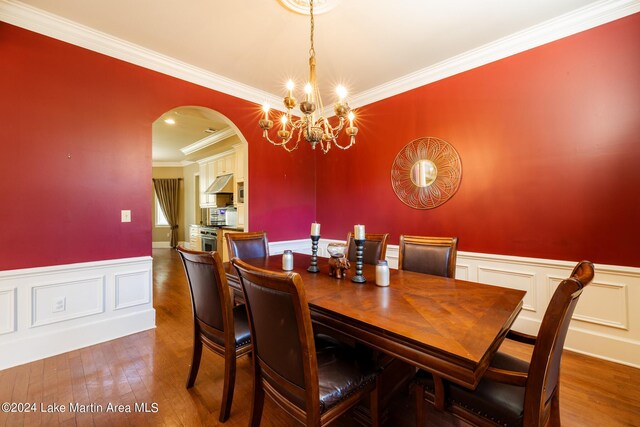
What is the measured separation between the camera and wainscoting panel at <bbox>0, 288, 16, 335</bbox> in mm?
2055

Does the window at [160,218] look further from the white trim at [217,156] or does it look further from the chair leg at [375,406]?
the chair leg at [375,406]

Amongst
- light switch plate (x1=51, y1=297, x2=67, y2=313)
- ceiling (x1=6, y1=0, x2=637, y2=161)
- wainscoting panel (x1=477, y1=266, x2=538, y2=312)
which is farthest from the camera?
wainscoting panel (x1=477, y1=266, x2=538, y2=312)

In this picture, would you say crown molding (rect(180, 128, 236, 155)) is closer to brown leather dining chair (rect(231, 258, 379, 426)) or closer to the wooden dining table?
the wooden dining table

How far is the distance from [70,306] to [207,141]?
4277mm

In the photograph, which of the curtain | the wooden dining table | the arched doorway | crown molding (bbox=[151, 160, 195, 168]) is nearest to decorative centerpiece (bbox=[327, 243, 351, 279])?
the wooden dining table

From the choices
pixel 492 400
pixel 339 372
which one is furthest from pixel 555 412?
pixel 339 372

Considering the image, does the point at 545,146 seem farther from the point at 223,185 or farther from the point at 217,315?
the point at 223,185

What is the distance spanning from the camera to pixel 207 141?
5840mm

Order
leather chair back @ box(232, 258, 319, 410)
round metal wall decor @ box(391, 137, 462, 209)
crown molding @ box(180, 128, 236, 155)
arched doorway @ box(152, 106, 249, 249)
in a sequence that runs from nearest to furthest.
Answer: leather chair back @ box(232, 258, 319, 410), round metal wall decor @ box(391, 137, 462, 209), arched doorway @ box(152, 106, 249, 249), crown molding @ box(180, 128, 236, 155)

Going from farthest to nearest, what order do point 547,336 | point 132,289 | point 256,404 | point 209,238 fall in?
point 209,238 → point 132,289 → point 256,404 → point 547,336

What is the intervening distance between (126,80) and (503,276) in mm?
4218

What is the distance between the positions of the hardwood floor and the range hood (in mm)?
3703

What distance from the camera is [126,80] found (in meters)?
2.63

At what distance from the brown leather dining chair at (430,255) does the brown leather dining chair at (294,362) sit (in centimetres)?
105
